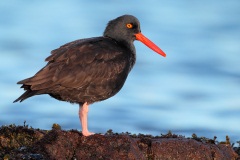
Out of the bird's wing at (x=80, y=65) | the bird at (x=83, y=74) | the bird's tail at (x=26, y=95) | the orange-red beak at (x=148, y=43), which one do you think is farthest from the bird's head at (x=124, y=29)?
the bird's tail at (x=26, y=95)

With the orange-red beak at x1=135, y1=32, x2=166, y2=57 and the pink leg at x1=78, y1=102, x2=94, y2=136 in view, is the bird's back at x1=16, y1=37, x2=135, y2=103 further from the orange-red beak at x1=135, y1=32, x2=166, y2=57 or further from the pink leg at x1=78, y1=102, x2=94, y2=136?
the orange-red beak at x1=135, y1=32, x2=166, y2=57

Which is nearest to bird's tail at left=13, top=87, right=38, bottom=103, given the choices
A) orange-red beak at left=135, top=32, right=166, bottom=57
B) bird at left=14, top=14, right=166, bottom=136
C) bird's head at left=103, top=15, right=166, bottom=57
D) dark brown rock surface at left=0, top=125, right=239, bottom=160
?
bird at left=14, top=14, right=166, bottom=136

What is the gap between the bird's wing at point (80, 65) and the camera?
10.6m

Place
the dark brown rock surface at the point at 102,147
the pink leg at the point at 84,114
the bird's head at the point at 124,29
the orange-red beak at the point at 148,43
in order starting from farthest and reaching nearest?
1. the orange-red beak at the point at 148,43
2. the bird's head at the point at 124,29
3. the pink leg at the point at 84,114
4. the dark brown rock surface at the point at 102,147

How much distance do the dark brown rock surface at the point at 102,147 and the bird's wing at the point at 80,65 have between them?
1422mm

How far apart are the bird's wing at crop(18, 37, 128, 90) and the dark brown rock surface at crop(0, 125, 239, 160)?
142 cm

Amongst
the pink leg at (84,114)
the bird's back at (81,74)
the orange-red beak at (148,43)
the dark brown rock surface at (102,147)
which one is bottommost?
the dark brown rock surface at (102,147)

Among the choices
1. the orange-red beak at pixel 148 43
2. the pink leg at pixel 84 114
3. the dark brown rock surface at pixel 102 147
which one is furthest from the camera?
the orange-red beak at pixel 148 43

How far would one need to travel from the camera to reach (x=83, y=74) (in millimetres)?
10820

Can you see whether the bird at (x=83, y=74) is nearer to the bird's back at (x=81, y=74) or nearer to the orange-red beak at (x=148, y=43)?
the bird's back at (x=81, y=74)

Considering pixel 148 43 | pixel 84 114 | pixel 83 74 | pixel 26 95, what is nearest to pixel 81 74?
pixel 83 74

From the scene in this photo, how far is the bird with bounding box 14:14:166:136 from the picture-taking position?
417 inches

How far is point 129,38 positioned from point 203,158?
4395mm

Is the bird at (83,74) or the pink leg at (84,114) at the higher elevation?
the bird at (83,74)
